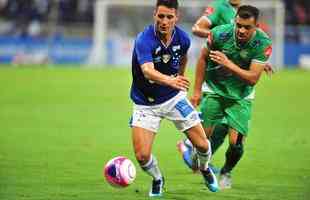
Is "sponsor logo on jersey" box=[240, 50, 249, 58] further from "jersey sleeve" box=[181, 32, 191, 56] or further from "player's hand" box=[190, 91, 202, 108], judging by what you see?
"jersey sleeve" box=[181, 32, 191, 56]

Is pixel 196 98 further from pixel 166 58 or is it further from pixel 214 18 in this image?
pixel 214 18

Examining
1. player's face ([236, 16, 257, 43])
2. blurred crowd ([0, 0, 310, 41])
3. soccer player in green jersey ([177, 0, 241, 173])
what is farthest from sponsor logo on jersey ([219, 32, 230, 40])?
blurred crowd ([0, 0, 310, 41])

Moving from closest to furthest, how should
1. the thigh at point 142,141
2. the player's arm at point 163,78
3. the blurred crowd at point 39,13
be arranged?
the player's arm at point 163,78
the thigh at point 142,141
the blurred crowd at point 39,13

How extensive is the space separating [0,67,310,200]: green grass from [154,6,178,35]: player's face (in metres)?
1.93

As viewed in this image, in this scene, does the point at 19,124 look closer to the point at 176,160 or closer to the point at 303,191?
the point at 176,160

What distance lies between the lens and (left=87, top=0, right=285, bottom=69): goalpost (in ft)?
115

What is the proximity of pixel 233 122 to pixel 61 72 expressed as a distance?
22.0 meters

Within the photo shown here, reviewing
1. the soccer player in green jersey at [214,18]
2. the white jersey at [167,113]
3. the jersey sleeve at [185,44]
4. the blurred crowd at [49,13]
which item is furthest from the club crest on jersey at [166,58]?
the blurred crowd at [49,13]

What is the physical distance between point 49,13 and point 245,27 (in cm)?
2931

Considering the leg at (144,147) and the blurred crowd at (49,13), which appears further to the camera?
the blurred crowd at (49,13)

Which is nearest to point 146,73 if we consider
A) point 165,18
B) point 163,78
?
point 163,78

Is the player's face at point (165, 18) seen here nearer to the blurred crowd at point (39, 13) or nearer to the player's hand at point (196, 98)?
the player's hand at point (196, 98)

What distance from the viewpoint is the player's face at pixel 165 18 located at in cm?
972

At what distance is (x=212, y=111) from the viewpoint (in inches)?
442
